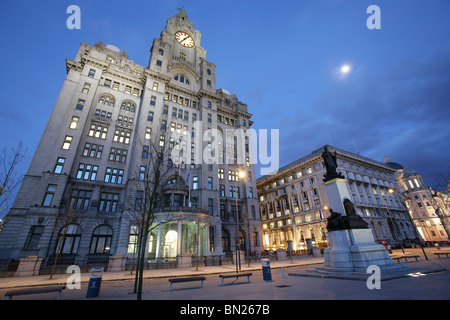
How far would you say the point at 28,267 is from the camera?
18969mm

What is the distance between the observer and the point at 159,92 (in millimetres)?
44156

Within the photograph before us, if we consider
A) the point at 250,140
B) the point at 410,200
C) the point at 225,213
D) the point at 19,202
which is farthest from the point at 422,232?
the point at 19,202

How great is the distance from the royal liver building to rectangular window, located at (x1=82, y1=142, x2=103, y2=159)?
20 centimetres

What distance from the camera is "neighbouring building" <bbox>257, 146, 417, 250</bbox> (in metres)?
50.9

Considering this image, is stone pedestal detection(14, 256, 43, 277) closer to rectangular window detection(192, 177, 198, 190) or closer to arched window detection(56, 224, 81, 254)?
arched window detection(56, 224, 81, 254)

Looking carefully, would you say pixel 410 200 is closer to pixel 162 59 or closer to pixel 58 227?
pixel 162 59

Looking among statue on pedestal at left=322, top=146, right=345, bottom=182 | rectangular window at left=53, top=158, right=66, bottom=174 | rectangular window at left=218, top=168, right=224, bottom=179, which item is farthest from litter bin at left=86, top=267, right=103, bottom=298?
rectangular window at left=218, top=168, right=224, bottom=179

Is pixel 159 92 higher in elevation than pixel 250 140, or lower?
higher

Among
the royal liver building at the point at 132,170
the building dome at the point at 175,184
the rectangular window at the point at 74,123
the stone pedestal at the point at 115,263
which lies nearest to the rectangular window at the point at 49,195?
the royal liver building at the point at 132,170

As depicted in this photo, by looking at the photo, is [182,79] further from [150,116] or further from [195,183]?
[195,183]

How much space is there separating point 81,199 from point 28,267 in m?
13.8

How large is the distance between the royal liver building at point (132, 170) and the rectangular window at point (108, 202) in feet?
0.48
